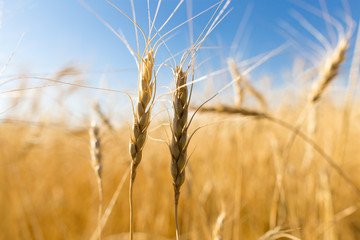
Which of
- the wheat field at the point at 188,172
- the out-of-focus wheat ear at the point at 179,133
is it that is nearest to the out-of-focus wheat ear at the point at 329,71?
the wheat field at the point at 188,172

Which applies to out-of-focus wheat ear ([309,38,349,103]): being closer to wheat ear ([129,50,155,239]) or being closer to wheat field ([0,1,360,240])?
wheat field ([0,1,360,240])

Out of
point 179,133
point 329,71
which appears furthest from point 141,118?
point 329,71

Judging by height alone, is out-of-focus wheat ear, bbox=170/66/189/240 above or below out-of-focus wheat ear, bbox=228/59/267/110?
below

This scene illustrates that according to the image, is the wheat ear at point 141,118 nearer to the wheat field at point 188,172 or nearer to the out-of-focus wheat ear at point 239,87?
the wheat field at point 188,172

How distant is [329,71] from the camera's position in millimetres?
1037

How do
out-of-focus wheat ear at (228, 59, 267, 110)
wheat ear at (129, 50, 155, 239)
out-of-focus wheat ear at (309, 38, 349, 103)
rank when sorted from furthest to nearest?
1. out-of-focus wheat ear at (228, 59, 267, 110)
2. out-of-focus wheat ear at (309, 38, 349, 103)
3. wheat ear at (129, 50, 155, 239)

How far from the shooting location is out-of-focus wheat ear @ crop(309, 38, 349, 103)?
1.01 metres

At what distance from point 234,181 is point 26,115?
2.16 m

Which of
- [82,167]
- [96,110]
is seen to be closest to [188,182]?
[96,110]

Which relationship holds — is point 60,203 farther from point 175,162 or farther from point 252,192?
point 175,162

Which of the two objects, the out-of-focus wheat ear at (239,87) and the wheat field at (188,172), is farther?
the out-of-focus wheat ear at (239,87)

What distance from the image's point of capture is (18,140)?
2.41 metres

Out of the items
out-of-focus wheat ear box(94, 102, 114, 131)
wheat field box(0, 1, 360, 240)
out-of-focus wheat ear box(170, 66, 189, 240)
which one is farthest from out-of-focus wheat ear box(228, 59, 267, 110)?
out-of-focus wheat ear box(170, 66, 189, 240)

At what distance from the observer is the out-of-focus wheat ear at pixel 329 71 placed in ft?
3.33
